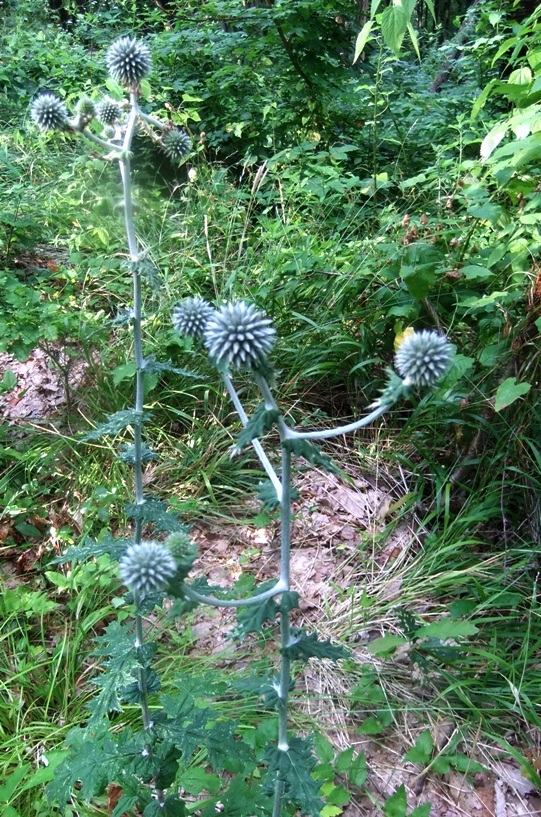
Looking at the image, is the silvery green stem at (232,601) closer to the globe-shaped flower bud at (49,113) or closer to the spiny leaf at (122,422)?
the spiny leaf at (122,422)

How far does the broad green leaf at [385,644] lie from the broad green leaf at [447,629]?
0.07 m

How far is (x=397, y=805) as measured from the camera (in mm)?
1715

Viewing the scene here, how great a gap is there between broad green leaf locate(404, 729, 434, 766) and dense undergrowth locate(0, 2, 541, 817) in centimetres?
2

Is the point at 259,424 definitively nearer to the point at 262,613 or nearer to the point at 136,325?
the point at 262,613

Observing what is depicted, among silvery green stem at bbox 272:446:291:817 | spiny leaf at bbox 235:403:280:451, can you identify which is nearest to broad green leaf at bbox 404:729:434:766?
silvery green stem at bbox 272:446:291:817

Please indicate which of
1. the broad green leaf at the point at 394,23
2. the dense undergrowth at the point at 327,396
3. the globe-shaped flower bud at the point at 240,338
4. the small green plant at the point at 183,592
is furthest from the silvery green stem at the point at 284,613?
the broad green leaf at the point at 394,23

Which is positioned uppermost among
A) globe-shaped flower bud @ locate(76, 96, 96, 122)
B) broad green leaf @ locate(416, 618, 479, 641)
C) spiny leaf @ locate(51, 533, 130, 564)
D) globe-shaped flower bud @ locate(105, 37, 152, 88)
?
globe-shaped flower bud @ locate(105, 37, 152, 88)

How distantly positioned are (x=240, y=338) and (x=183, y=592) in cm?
43

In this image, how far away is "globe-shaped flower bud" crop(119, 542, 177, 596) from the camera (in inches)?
38.0

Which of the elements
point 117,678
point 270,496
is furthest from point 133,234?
point 117,678

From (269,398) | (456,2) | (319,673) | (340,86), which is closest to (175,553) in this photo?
(269,398)

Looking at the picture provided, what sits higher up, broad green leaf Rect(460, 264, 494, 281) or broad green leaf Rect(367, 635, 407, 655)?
broad green leaf Rect(460, 264, 494, 281)

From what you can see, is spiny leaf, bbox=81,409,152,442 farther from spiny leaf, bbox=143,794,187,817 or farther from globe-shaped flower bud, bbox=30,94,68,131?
spiny leaf, bbox=143,794,187,817

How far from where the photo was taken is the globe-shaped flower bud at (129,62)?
150 cm
